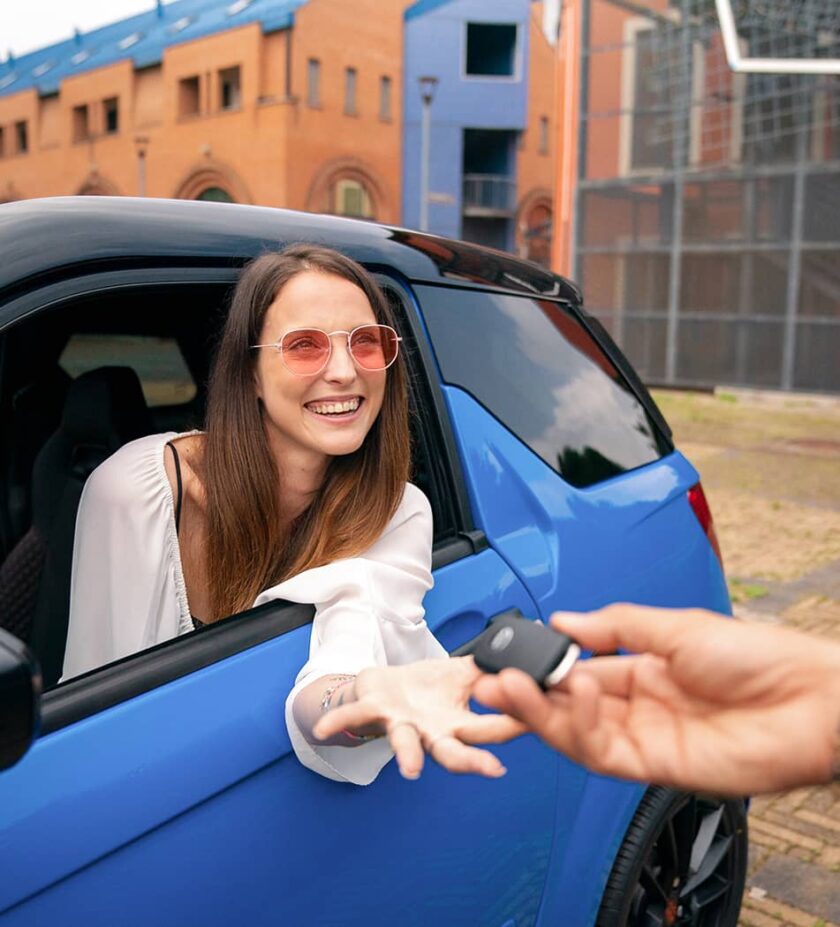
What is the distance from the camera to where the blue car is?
122 centimetres

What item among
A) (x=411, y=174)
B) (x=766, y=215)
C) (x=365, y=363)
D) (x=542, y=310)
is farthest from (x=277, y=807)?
(x=411, y=174)

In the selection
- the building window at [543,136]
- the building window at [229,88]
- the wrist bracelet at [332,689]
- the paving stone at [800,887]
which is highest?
the building window at [229,88]

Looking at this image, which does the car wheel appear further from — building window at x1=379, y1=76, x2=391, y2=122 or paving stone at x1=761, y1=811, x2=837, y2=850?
building window at x1=379, y1=76, x2=391, y2=122

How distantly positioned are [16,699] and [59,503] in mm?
1164

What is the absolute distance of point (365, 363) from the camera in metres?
1.73

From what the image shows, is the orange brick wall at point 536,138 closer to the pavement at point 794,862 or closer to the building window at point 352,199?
the building window at point 352,199

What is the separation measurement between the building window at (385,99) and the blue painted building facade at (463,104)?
74 cm

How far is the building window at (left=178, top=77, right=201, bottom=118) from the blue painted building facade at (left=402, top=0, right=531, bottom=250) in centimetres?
685

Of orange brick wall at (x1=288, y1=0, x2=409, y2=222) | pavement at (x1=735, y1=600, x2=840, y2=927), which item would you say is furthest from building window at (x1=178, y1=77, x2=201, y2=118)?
pavement at (x1=735, y1=600, x2=840, y2=927)

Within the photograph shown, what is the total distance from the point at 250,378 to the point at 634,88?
1677 centimetres

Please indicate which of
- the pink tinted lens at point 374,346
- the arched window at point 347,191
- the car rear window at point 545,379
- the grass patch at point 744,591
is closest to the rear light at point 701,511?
the car rear window at point 545,379

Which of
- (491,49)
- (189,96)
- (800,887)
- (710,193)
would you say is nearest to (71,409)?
(800,887)

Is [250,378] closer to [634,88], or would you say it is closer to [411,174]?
[634,88]

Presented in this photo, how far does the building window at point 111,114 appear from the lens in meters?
34.9
